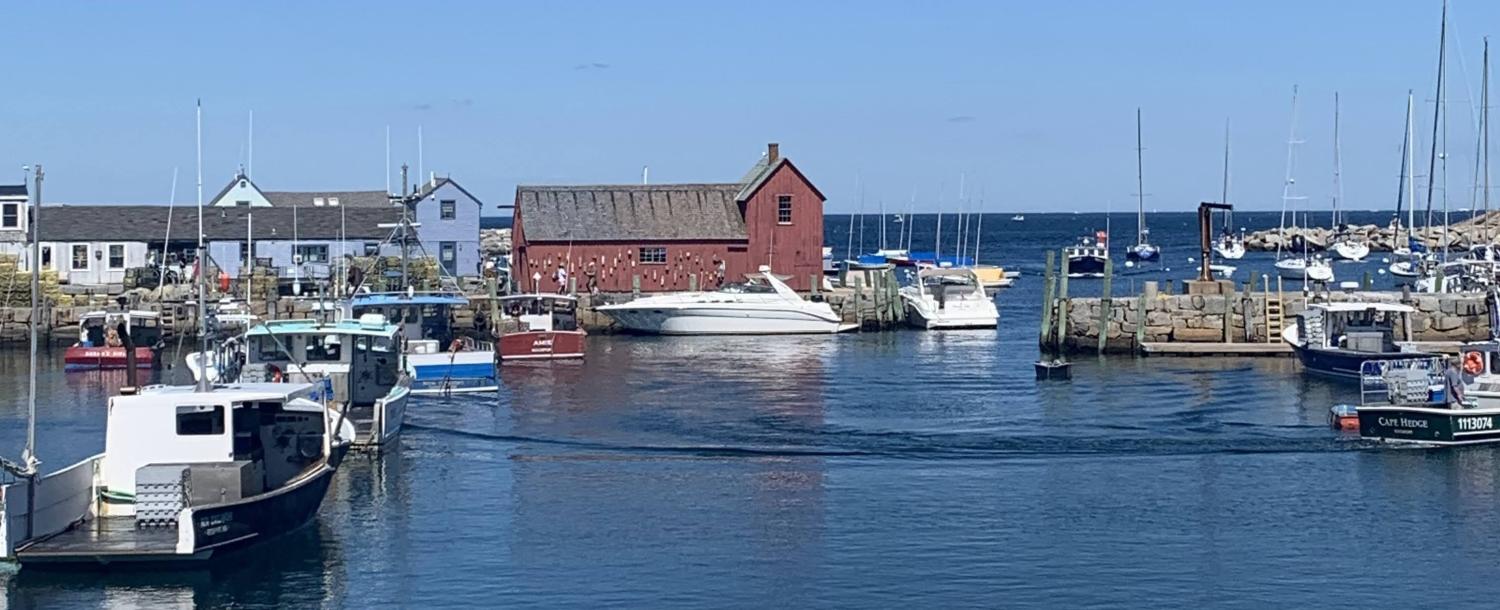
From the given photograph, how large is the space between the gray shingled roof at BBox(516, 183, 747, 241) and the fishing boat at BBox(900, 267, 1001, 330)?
7.29 metres

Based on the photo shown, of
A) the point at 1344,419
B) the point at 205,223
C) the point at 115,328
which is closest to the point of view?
the point at 1344,419

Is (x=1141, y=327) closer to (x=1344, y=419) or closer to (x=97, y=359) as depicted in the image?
(x=1344, y=419)

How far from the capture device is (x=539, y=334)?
55375mm

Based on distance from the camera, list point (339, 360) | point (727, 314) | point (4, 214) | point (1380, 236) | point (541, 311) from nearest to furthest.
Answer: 1. point (339, 360)
2. point (541, 311)
3. point (727, 314)
4. point (4, 214)
5. point (1380, 236)

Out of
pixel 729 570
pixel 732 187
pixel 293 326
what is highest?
pixel 732 187

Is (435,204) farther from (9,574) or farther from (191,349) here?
(9,574)

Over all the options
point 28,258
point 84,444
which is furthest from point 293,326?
point 28,258

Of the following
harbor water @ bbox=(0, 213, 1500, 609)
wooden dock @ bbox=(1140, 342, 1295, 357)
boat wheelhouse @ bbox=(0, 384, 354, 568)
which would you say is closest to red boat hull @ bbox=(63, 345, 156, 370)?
harbor water @ bbox=(0, 213, 1500, 609)

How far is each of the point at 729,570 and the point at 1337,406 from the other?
19.4m

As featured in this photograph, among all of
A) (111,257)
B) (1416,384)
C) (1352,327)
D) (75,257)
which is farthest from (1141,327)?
(75,257)

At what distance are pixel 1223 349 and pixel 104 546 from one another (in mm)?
37009

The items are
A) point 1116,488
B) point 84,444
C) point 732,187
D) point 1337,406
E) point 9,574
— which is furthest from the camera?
point 732,187

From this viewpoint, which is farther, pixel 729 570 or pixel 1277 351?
pixel 1277 351

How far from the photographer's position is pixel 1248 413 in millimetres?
42250
